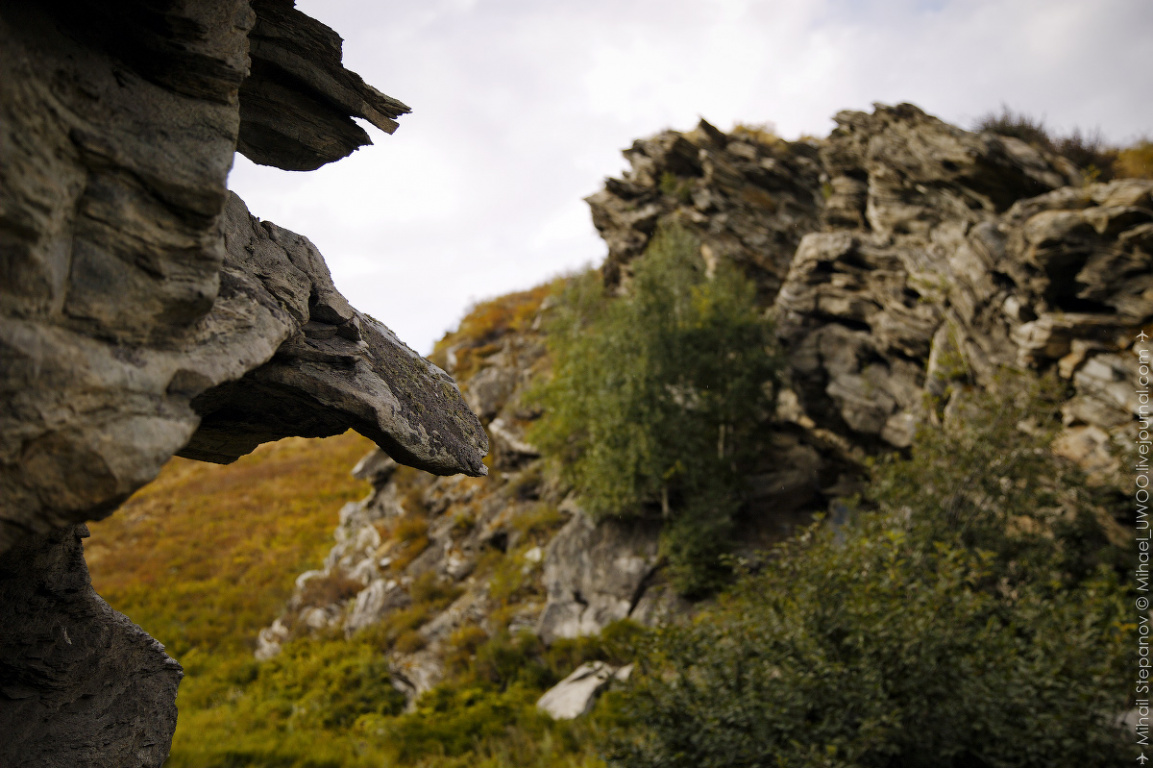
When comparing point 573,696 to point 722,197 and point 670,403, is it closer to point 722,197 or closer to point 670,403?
point 670,403

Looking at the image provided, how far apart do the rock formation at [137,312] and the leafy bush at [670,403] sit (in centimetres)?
1578

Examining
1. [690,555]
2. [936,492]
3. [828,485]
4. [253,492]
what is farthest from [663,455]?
[253,492]

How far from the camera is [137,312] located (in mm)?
2682

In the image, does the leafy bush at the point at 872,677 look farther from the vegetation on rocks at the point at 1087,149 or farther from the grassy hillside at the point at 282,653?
the vegetation on rocks at the point at 1087,149

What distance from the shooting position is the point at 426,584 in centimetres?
2288

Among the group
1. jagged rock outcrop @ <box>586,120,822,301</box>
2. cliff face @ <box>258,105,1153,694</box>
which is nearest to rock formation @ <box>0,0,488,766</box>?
cliff face @ <box>258,105,1153,694</box>

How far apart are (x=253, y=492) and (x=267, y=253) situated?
34.0 metres

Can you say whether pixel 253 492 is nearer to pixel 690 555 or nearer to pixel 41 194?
pixel 690 555

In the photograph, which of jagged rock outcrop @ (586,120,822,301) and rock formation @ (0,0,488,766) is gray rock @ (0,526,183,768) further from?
jagged rock outcrop @ (586,120,822,301)

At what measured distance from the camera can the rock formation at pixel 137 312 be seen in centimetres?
237

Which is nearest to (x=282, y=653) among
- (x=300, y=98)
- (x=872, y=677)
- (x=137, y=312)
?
(x=872, y=677)

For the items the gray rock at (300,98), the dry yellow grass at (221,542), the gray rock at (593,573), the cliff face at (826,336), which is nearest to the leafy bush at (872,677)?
the gray rock at (300,98)

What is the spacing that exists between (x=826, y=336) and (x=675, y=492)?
8.31 m

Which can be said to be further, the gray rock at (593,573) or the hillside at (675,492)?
the gray rock at (593,573)
